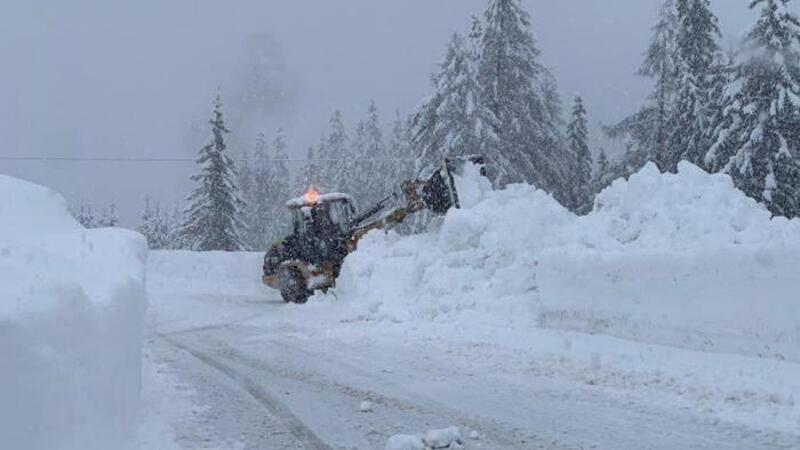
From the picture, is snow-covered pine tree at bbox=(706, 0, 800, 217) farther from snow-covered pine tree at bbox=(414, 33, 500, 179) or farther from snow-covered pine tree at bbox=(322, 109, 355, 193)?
snow-covered pine tree at bbox=(322, 109, 355, 193)

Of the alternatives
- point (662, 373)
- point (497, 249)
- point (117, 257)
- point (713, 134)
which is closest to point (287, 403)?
point (117, 257)

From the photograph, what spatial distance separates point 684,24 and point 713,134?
5887mm

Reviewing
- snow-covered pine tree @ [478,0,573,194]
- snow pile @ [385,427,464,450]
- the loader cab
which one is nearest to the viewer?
snow pile @ [385,427,464,450]

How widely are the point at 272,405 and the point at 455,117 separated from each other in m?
27.1

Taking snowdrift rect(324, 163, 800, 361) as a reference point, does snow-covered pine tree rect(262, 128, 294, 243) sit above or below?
above

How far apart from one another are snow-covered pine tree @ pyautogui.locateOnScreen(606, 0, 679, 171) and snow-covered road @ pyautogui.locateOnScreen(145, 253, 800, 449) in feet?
80.8

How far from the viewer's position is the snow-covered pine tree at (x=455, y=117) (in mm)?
33344

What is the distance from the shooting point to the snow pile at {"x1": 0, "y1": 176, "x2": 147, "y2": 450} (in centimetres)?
343

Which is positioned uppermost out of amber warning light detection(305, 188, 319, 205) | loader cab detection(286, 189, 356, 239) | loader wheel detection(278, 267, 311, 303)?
amber warning light detection(305, 188, 319, 205)

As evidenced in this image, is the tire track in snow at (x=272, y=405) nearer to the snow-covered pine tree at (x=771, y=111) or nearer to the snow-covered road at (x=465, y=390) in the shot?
the snow-covered road at (x=465, y=390)

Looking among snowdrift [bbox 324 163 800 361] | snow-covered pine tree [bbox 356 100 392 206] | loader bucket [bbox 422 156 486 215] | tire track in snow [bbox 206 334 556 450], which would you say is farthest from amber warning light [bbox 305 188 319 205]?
snow-covered pine tree [bbox 356 100 392 206]

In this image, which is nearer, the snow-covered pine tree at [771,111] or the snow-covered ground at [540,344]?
the snow-covered ground at [540,344]

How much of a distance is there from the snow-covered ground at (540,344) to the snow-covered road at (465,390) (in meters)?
0.03

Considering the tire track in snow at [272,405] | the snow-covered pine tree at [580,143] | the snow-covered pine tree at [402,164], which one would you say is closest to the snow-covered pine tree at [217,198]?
the snow-covered pine tree at [402,164]
